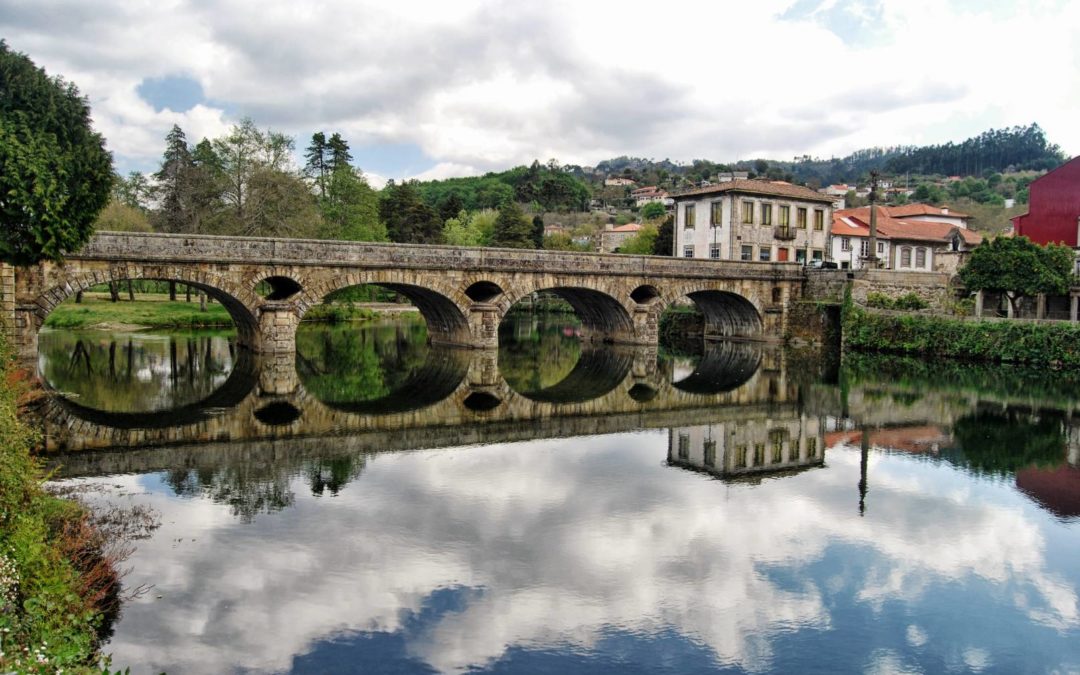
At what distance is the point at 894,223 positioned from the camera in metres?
57.0

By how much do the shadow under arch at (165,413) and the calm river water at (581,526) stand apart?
169 mm

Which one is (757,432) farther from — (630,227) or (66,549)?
(630,227)

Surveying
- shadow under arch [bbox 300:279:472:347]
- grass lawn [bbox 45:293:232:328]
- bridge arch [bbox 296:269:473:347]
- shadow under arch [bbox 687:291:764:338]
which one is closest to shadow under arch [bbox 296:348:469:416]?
shadow under arch [bbox 300:279:472:347]

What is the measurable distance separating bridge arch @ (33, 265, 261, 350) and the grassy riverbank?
17870mm

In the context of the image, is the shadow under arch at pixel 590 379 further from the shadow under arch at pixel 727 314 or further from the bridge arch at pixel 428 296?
the shadow under arch at pixel 727 314

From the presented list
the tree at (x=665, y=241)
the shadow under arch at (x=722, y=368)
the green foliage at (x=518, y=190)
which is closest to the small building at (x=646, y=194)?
the green foliage at (x=518, y=190)

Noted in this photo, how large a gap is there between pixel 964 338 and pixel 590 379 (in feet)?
64.9

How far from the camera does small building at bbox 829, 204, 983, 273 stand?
5406 centimetres

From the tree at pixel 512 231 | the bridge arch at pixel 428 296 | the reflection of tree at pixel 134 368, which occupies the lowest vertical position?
the reflection of tree at pixel 134 368

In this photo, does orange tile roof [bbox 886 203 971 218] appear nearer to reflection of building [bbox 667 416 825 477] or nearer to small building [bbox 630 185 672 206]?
reflection of building [bbox 667 416 825 477]

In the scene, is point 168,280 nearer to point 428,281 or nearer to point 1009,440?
point 428,281

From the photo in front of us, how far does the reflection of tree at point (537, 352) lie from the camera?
105ft

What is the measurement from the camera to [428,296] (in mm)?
38281

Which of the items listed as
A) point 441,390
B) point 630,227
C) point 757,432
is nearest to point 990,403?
point 757,432
